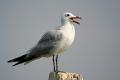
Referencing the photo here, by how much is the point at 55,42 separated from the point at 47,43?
441mm

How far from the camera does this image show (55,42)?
15.0m

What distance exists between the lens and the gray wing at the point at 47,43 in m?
14.8

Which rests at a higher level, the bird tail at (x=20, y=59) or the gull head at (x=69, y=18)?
the gull head at (x=69, y=18)

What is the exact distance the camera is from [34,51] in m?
15.3

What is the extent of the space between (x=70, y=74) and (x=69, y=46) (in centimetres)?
326

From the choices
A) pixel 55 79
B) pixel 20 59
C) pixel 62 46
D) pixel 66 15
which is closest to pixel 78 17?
pixel 66 15

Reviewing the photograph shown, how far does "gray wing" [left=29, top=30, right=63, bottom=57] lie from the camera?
14.8 metres

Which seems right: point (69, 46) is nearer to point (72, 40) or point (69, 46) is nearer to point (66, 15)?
point (72, 40)

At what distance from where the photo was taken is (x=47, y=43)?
50.1 feet

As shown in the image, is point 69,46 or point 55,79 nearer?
point 55,79

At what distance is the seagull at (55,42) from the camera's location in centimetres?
1467

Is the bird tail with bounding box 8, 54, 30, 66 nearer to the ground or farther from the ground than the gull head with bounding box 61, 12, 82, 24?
nearer to the ground

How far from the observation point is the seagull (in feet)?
48.1

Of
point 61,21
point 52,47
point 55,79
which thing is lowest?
point 55,79
